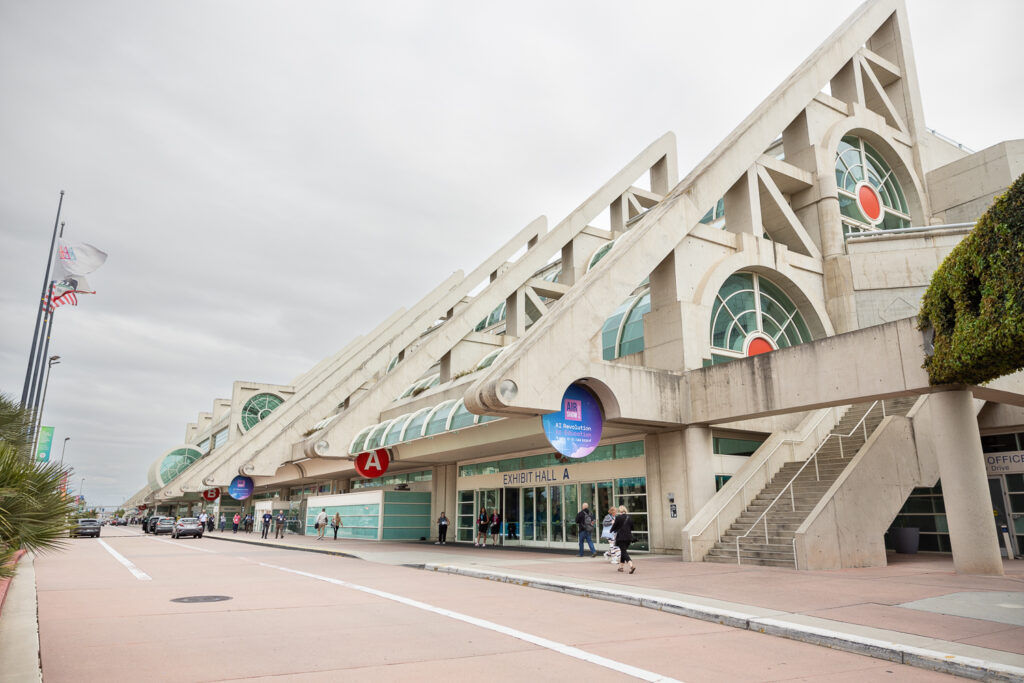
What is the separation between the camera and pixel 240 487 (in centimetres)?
4366

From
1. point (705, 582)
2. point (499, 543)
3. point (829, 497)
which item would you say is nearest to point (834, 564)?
point (829, 497)

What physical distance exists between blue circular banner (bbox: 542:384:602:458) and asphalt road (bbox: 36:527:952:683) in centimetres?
449

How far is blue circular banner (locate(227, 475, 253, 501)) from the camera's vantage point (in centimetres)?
4291

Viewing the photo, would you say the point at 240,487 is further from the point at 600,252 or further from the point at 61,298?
the point at 600,252

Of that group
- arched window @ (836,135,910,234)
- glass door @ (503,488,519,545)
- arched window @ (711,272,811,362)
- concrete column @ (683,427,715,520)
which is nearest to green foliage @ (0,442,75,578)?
concrete column @ (683,427,715,520)

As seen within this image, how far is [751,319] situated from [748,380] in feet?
19.8

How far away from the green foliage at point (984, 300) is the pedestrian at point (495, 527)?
56.9 feet

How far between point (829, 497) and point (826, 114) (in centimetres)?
1932

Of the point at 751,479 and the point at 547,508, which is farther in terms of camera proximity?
the point at 547,508

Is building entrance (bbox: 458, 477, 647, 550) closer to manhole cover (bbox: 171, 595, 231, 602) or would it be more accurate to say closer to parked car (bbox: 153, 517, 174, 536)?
manhole cover (bbox: 171, 595, 231, 602)

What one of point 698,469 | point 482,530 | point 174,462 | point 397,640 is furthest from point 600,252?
point 174,462

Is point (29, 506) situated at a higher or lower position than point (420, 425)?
lower

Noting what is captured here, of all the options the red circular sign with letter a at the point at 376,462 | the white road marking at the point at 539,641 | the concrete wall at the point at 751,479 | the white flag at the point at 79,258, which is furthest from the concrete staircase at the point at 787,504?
the white flag at the point at 79,258

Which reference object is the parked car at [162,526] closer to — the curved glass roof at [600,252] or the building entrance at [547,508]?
the building entrance at [547,508]
